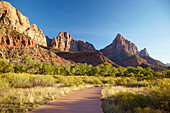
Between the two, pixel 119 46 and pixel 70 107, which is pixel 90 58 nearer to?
pixel 119 46

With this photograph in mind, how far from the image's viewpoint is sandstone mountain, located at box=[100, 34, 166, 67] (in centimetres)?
11099

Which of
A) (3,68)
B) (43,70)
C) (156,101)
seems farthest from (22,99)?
(43,70)

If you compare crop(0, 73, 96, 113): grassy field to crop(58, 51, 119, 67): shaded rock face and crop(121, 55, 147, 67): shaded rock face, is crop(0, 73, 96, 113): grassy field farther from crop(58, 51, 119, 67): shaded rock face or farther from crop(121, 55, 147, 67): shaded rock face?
crop(121, 55, 147, 67): shaded rock face

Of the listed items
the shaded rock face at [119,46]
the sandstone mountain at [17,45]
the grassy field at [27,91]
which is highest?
the shaded rock face at [119,46]

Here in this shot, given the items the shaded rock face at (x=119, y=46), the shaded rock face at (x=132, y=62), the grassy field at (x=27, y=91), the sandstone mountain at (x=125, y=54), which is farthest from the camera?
the shaded rock face at (x=119, y=46)

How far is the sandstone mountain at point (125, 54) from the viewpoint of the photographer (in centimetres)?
11099

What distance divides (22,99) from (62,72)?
41.1 metres

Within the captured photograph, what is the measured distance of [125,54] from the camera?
128m

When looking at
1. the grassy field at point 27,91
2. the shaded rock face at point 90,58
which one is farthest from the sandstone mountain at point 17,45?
the grassy field at point 27,91

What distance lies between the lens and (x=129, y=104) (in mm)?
6219

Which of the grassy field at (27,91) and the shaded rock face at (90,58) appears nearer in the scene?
the grassy field at (27,91)

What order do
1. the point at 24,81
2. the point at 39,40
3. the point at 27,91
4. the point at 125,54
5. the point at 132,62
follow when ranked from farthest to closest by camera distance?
1. the point at 39,40
2. the point at 125,54
3. the point at 132,62
4. the point at 24,81
5. the point at 27,91

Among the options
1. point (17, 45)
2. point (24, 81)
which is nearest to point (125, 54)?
point (17, 45)

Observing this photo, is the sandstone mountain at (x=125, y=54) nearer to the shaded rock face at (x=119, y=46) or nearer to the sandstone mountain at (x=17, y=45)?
the shaded rock face at (x=119, y=46)
